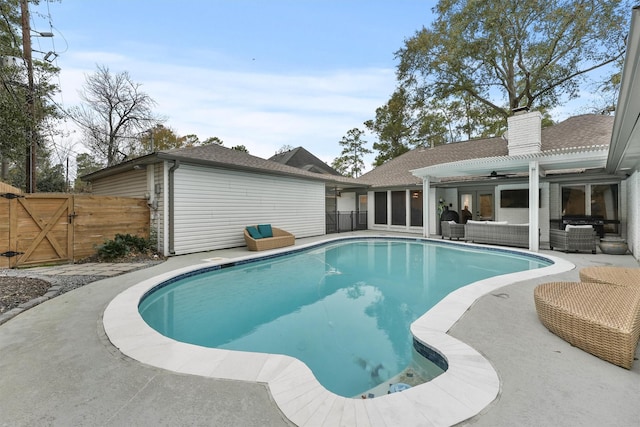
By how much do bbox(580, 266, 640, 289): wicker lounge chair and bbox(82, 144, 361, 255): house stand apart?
29.0ft

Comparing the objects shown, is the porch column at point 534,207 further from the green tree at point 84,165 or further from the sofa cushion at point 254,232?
the green tree at point 84,165

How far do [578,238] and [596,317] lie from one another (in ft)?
25.1

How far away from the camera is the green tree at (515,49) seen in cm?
1295

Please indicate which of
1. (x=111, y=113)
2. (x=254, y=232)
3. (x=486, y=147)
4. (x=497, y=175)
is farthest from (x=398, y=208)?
(x=111, y=113)

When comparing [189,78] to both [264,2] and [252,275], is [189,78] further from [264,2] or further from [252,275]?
[252,275]

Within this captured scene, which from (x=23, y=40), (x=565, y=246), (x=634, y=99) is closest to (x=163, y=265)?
(x=634, y=99)

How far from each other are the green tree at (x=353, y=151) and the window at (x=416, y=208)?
1769cm

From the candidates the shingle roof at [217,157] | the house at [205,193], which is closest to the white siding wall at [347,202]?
the house at [205,193]

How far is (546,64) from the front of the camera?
14492 mm

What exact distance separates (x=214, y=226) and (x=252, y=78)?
7.59 m

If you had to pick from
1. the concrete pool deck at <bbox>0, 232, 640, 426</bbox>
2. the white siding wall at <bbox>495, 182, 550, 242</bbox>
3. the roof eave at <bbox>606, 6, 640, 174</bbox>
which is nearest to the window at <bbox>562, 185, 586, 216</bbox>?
the white siding wall at <bbox>495, 182, 550, 242</bbox>

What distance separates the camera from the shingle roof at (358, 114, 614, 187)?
36.2 feet

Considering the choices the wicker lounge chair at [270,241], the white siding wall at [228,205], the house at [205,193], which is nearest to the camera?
the house at [205,193]

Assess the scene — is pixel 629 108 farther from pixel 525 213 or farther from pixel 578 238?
pixel 525 213
